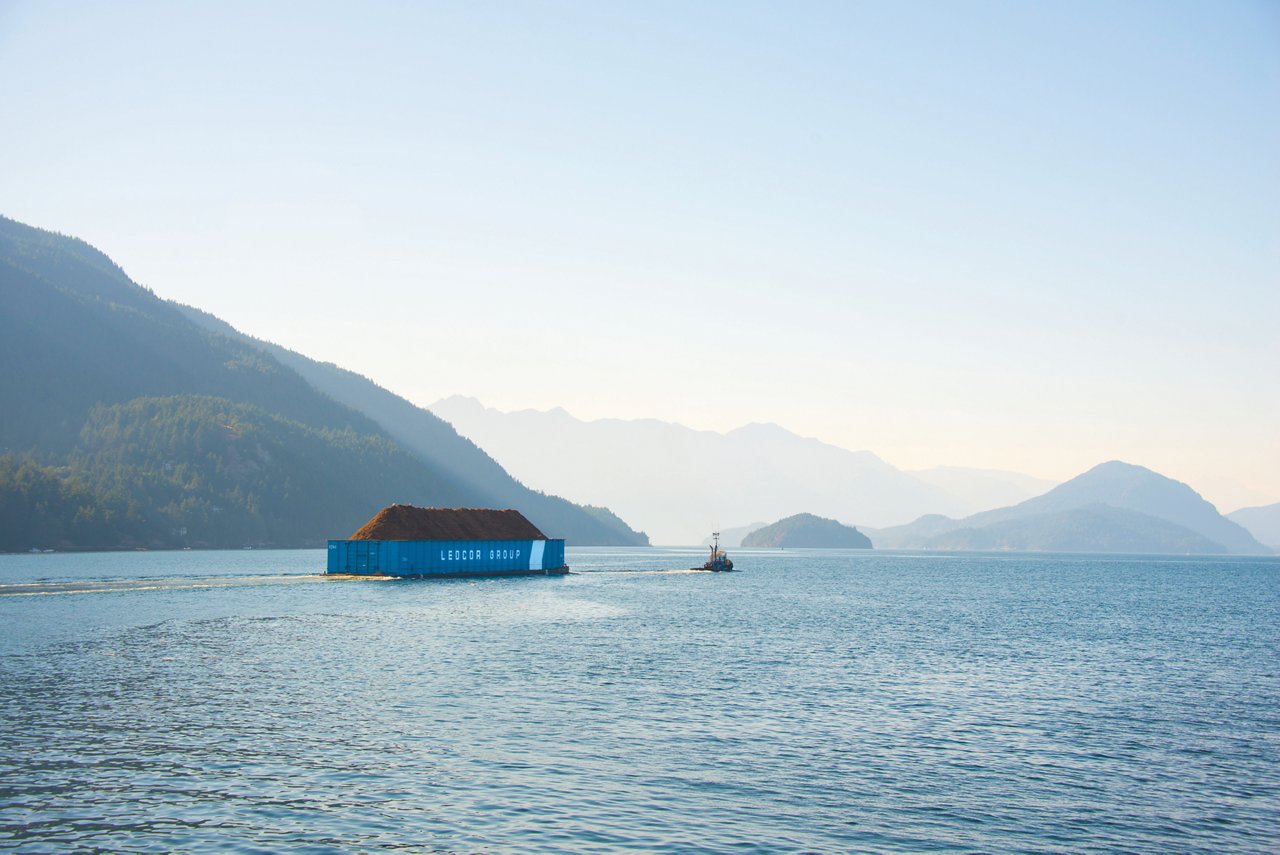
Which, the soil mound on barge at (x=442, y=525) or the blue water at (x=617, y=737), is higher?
the soil mound on barge at (x=442, y=525)

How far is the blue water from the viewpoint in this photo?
28234 mm

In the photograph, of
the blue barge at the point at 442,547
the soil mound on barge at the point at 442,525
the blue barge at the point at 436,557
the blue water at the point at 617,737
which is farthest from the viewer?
the soil mound on barge at the point at 442,525

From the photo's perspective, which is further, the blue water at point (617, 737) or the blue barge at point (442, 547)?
the blue barge at point (442, 547)

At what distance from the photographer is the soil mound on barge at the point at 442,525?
153m

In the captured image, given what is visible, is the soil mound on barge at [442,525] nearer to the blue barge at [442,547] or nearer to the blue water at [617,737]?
the blue barge at [442,547]

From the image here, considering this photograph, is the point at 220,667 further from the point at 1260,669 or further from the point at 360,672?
the point at 1260,669

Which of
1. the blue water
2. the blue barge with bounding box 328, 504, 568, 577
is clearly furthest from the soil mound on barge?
the blue water

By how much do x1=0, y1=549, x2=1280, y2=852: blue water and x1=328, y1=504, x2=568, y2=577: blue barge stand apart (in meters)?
61.1

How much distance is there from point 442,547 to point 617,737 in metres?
120

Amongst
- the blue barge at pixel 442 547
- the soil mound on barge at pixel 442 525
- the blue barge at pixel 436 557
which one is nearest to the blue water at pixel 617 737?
the blue barge at pixel 436 557

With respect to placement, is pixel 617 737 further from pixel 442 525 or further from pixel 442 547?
pixel 442 525

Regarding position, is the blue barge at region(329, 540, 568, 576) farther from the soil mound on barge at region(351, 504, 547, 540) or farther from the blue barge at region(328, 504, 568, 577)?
the soil mound on barge at region(351, 504, 547, 540)

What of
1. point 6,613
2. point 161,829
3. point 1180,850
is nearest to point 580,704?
point 161,829

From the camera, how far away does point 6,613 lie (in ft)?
275
